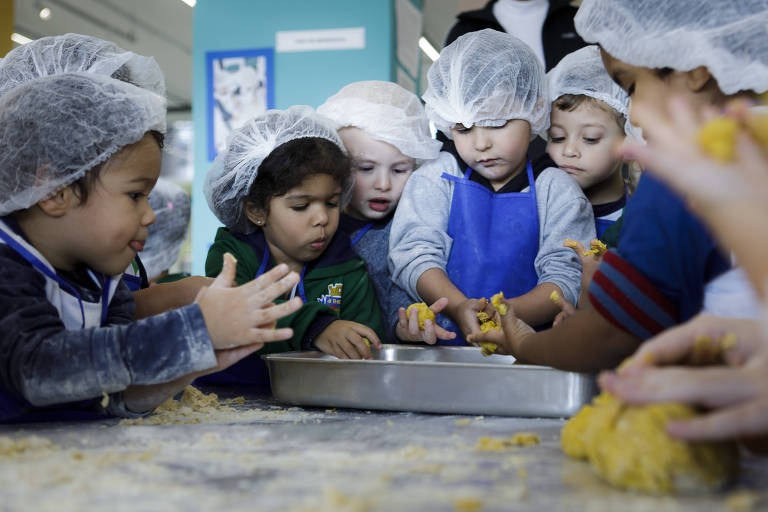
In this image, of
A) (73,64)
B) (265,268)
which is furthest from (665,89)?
(73,64)

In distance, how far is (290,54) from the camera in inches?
139

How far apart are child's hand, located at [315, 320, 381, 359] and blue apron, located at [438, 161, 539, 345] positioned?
0.32 meters

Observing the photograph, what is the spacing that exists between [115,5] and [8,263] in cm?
617

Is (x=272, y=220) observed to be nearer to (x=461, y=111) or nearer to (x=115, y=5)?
(x=461, y=111)

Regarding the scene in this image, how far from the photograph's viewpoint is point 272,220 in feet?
5.54

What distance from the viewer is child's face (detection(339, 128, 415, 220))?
1.82 metres

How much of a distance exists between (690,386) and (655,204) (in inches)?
10.9

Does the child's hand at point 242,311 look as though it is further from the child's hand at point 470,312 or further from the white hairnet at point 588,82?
the white hairnet at point 588,82

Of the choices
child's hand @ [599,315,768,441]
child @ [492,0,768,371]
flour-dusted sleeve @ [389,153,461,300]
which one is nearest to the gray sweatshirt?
flour-dusted sleeve @ [389,153,461,300]

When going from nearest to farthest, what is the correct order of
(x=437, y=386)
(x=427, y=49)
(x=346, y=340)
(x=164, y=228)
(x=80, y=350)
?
(x=80, y=350) → (x=437, y=386) → (x=346, y=340) → (x=164, y=228) → (x=427, y=49)

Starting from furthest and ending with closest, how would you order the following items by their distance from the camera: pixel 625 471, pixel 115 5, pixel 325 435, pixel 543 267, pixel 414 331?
pixel 115 5
pixel 543 267
pixel 414 331
pixel 325 435
pixel 625 471

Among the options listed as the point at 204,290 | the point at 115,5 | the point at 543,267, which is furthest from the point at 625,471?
the point at 115,5

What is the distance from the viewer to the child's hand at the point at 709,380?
0.60 meters

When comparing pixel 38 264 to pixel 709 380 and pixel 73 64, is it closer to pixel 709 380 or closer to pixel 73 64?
pixel 73 64
